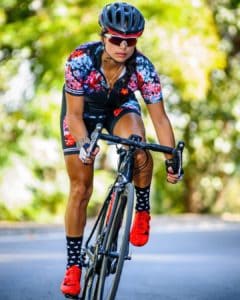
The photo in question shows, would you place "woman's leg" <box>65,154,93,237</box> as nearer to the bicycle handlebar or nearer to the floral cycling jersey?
the floral cycling jersey

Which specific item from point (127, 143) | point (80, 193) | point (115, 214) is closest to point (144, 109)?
point (80, 193)

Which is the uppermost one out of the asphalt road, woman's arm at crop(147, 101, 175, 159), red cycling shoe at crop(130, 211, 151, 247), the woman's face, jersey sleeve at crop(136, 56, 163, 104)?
the woman's face

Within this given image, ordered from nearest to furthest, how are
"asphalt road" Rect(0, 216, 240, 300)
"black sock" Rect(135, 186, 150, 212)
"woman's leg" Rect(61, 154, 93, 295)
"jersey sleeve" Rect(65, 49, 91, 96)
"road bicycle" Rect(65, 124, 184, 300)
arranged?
"road bicycle" Rect(65, 124, 184, 300)
"jersey sleeve" Rect(65, 49, 91, 96)
"black sock" Rect(135, 186, 150, 212)
"woman's leg" Rect(61, 154, 93, 295)
"asphalt road" Rect(0, 216, 240, 300)

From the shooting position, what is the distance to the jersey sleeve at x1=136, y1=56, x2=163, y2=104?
6.68 m

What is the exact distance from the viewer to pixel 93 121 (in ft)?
23.1

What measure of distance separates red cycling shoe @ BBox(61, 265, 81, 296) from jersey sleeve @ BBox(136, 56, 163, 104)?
1.13m

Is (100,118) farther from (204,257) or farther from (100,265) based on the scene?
(204,257)


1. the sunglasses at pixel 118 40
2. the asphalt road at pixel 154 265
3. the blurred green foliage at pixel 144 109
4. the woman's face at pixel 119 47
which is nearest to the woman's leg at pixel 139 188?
the woman's face at pixel 119 47

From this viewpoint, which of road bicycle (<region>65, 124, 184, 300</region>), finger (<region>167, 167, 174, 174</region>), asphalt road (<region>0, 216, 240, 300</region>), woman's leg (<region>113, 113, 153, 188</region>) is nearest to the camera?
road bicycle (<region>65, 124, 184, 300</region>)

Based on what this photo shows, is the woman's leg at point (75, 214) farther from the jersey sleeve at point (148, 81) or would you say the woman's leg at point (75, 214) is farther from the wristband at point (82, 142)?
the jersey sleeve at point (148, 81)

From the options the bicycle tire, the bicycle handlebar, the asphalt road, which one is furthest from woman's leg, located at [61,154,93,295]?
the asphalt road

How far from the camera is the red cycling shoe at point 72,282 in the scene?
6.84 m

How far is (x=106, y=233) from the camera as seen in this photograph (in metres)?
6.34

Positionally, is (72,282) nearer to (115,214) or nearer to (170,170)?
(115,214)
